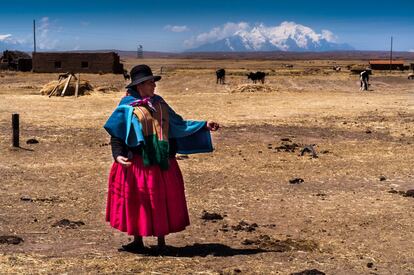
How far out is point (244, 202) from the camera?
28.2 ft

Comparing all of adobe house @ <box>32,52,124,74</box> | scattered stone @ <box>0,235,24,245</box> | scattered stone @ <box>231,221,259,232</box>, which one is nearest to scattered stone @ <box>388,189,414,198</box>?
scattered stone @ <box>231,221,259,232</box>

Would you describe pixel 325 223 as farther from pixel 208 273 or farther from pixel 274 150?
pixel 274 150

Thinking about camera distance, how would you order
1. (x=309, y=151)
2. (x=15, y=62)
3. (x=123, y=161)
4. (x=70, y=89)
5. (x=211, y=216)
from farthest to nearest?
1. (x=15, y=62)
2. (x=70, y=89)
3. (x=309, y=151)
4. (x=211, y=216)
5. (x=123, y=161)

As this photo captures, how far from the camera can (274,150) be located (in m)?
13.2

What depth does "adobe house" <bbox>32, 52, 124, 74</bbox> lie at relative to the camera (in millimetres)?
53719

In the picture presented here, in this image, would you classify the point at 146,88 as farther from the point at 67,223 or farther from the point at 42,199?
the point at 42,199

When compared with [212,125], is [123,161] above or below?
below

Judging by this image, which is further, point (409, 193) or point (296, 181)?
point (296, 181)

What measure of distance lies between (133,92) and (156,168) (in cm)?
78

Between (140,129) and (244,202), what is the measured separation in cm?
325

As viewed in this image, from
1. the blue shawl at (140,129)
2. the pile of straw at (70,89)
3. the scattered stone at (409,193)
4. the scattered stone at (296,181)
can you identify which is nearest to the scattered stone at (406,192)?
the scattered stone at (409,193)

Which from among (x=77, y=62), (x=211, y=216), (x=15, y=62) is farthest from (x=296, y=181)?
(x=15, y=62)

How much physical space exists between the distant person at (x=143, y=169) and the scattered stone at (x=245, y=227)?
1.38 m

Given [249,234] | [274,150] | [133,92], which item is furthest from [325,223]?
[274,150]
